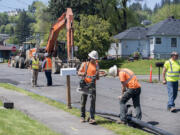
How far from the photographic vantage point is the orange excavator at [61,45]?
28.3m

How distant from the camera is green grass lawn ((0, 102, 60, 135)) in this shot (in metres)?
7.88

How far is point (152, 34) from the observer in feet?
190

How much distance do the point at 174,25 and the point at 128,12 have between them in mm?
20086

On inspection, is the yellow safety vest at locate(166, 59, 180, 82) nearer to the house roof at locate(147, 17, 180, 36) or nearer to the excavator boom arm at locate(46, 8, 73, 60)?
the excavator boom arm at locate(46, 8, 73, 60)

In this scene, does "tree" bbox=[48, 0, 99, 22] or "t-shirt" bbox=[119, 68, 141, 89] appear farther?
"tree" bbox=[48, 0, 99, 22]

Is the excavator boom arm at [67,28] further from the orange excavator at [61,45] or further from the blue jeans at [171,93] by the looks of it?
the blue jeans at [171,93]

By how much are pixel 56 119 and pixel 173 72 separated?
14.2ft

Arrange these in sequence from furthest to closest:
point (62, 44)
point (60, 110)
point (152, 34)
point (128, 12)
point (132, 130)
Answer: point (128, 12), point (152, 34), point (62, 44), point (60, 110), point (132, 130)

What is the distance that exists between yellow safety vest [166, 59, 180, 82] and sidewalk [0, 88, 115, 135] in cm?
359

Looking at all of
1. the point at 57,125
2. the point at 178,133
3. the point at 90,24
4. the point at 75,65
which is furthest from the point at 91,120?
the point at 90,24

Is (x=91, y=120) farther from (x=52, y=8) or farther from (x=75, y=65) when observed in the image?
(x=52, y=8)

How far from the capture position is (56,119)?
1024cm

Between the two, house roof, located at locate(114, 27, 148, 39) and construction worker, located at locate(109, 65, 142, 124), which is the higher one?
house roof, located at locate(114, 27, 148, 39)

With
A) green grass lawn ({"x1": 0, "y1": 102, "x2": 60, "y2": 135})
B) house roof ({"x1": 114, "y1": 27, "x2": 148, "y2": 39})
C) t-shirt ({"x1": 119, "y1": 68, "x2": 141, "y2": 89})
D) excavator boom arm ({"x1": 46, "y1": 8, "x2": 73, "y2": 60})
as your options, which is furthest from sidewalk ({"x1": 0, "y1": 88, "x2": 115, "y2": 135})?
house roof ({"x1": 114, "y1": 27, "x2": 148, "y2": 39})
